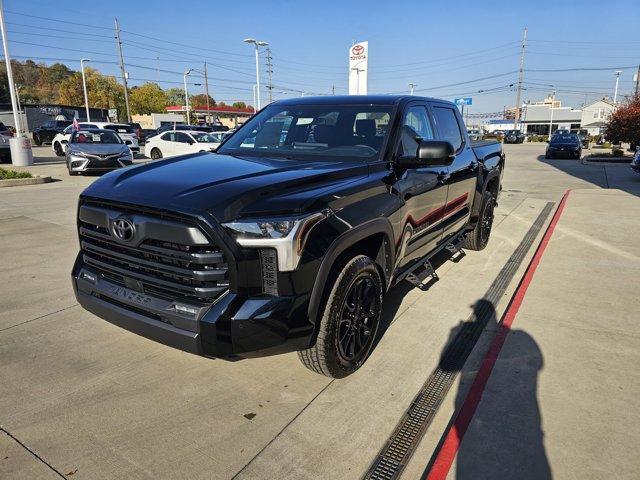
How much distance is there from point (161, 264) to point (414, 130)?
2.44 metres

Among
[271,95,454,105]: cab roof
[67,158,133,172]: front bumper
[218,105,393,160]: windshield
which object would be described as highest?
[271,95,454,105]: cab roof

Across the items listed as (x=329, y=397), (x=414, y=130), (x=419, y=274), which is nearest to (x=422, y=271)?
(x=419, y=274)

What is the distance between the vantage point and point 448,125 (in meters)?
4.92

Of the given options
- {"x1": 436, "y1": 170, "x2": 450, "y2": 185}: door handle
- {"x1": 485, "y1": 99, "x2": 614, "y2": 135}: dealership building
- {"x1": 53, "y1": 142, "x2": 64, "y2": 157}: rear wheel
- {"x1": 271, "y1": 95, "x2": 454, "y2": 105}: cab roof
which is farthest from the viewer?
{"x1": 485, "y1": 99, "x2": 614, "y2": 135}: dealership building

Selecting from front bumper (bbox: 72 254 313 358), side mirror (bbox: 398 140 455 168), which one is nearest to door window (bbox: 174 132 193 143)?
side mirror (bbox: 398 140 455 168)

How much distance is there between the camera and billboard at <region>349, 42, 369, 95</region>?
27.1m

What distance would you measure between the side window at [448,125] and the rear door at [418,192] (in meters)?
0.30

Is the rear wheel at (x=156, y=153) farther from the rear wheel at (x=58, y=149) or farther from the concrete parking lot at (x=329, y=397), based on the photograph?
the concrete parking lot at (x=329, y=397)

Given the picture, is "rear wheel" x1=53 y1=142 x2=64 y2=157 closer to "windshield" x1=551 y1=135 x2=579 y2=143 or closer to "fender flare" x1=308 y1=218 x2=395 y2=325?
"fender flare" x1=308 y1=218 x2=395 y2=325

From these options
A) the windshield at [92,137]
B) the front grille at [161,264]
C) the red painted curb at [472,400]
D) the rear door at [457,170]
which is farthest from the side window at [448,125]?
the windshield at [92,137]

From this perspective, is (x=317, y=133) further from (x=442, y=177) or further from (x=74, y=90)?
(x=74, y=90)

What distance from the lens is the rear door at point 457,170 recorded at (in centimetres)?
458

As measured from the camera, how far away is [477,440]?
8.25 ft

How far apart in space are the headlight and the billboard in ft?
85.6
